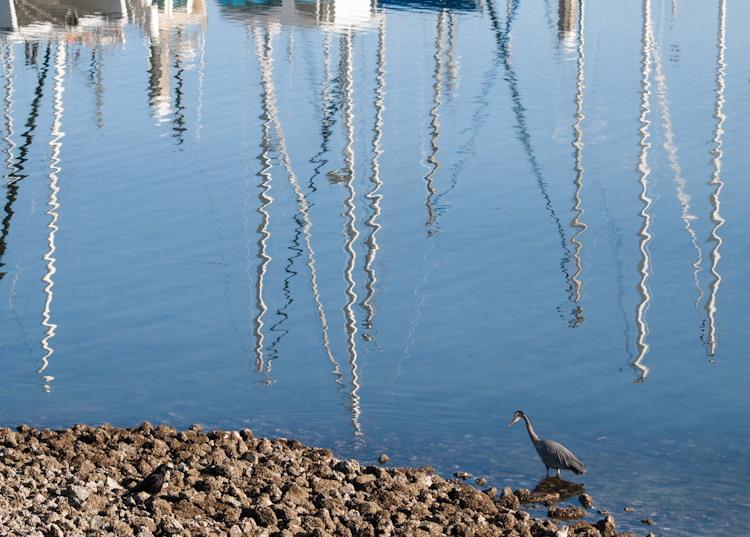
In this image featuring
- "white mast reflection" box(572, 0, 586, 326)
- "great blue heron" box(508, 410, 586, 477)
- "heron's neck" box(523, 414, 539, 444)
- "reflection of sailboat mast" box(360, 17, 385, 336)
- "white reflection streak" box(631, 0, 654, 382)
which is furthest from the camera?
"white mast reflection" box(572, 0, 586, 326)

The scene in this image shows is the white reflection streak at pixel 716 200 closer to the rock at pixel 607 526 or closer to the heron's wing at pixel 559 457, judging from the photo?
the heron's wing at pixel 559 457

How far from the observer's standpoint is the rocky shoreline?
23.1ft

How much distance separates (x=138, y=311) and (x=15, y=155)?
8950 mm

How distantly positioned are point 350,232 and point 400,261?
1444 millimetres

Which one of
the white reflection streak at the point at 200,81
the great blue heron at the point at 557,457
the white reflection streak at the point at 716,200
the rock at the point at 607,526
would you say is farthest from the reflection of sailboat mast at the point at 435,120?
the rock at the point at 607,526

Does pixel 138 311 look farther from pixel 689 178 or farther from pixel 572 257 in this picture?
pixel 689 178

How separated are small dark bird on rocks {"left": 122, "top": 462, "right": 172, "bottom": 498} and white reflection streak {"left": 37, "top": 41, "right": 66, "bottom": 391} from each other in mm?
3332

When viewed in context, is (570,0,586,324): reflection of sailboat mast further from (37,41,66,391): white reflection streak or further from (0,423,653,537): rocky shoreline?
(37,41,66,391): white reflection streak

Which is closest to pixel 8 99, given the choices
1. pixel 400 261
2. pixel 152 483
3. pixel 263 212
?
pixel 263 212

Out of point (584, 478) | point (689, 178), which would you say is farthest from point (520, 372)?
point (689, 178)

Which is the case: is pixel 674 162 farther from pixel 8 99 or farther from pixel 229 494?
pixel 8 99

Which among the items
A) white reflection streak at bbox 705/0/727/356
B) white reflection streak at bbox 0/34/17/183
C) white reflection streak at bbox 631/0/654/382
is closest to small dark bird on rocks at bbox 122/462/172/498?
white reflection streak at bbox 631/0/654/382

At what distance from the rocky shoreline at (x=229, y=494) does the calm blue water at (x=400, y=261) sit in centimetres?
64

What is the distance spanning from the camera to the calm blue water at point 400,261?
9.81 meters
